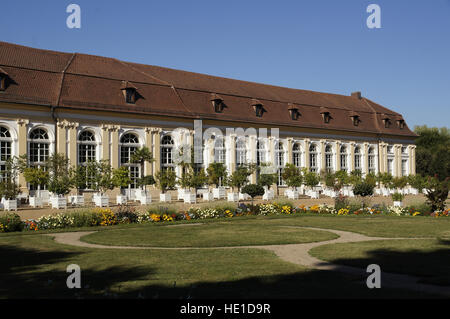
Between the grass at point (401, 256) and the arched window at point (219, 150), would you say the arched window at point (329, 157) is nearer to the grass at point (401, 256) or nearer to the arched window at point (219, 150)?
the arched window at point (219, 150)

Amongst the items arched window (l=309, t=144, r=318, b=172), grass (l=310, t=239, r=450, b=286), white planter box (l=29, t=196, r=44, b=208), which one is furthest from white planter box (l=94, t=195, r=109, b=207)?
arched window (l=309, t=144, r=318, b=172)

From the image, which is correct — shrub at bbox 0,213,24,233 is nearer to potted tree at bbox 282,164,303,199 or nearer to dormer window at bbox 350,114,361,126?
potted tree at bbox 282,164,303,199

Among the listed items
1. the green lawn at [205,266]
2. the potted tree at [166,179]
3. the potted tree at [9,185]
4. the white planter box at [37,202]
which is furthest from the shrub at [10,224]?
the potted tree at [166,179]

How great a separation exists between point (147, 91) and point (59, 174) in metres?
10.6

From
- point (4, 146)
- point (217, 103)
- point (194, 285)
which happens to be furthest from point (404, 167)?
point (194, 285)

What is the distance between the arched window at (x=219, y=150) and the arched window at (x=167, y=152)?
406 cm

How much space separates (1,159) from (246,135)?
1958 cm

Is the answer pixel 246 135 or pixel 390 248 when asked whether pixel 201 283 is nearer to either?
pixel 390 248

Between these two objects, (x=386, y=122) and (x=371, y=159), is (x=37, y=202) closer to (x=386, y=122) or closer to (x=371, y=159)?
(x=371, y=159)

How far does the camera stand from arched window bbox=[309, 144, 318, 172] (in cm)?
4881

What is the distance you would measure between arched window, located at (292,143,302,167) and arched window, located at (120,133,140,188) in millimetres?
16263

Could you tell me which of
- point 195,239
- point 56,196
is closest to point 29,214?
point 56,196

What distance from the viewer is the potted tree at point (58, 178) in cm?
2811

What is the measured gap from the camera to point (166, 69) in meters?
43.4
